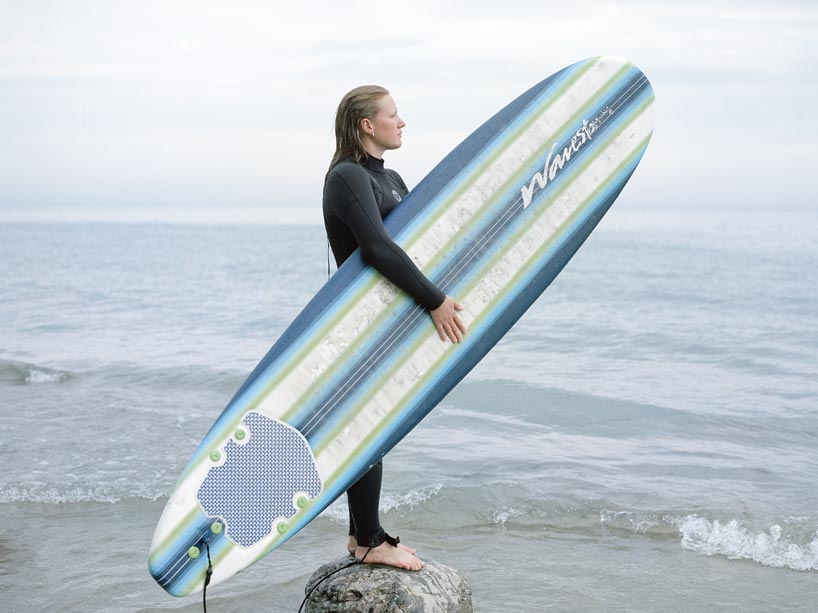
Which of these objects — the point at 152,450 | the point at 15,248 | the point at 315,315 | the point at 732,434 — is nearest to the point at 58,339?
the point at 152,450

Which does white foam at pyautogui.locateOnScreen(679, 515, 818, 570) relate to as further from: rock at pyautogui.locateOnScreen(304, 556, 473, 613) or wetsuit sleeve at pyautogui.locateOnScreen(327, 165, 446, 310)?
wetsuit sleeve at pyautogui.locateOnScreen(327, 165, 446, 310)

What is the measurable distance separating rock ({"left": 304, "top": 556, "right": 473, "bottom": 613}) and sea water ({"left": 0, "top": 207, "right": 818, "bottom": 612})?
16.4 inches

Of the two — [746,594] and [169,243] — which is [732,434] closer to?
[746,594]

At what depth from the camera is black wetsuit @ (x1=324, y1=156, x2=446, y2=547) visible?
2.70m

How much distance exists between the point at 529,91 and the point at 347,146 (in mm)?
894

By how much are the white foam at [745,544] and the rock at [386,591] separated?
62.0 inches

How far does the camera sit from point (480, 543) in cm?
421

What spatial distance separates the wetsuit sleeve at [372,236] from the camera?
2697 millimetres

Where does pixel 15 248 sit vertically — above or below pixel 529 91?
below

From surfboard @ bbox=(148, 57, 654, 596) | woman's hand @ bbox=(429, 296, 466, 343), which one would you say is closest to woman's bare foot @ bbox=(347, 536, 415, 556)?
surfboard @ bbox=(148, 57, 654, 596)

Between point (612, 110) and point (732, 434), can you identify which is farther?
point (732, 434)

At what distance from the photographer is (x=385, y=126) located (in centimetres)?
277

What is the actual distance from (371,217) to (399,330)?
1.33 feet

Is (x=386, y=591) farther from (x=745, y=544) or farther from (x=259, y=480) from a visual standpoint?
(x=745, y=544)
